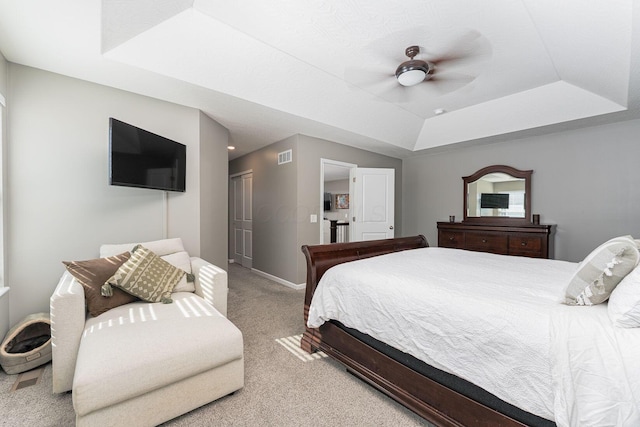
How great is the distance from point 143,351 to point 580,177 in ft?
17.4

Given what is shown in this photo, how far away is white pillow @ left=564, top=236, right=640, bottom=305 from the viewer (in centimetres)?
116

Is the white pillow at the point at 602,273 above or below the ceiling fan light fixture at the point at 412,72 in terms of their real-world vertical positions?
below

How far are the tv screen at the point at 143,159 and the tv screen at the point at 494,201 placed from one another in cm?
467

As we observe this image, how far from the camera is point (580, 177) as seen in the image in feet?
12.1

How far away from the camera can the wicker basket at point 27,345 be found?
1882 millimetres

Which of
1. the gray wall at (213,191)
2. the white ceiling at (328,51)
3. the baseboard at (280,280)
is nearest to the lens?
the white ceiling at (328,51)

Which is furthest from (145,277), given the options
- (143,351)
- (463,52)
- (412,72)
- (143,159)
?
(463,52)

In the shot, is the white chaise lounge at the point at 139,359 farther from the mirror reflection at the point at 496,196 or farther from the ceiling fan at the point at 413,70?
the mirror reflection at the point at 496,196

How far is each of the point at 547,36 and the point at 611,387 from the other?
8.21ft

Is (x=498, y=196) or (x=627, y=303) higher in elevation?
(x=498, y=196)

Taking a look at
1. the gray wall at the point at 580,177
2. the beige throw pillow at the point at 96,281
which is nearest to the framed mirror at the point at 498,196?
the gray wall at the point at 580,177

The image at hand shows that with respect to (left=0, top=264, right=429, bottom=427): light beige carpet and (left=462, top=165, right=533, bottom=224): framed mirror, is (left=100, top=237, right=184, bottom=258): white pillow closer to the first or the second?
(left=0, top=264, right=429, bottom=427): light beige carpet

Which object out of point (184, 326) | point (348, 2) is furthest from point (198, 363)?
point (348, 2)

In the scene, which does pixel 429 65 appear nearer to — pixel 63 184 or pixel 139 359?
pixel 139 359
